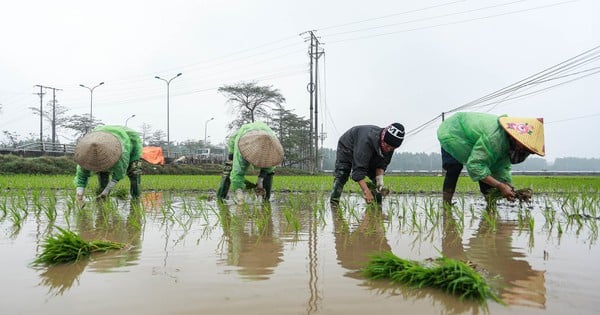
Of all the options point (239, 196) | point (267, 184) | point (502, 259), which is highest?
point (267, 184)

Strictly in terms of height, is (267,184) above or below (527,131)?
below

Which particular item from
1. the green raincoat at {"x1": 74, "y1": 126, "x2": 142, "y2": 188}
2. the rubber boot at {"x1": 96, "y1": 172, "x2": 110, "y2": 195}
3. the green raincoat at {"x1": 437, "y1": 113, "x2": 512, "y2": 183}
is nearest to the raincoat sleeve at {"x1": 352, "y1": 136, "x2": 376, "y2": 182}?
the green raincoat at {"x1": 437, "y1": 113, "x2": 512, "y2": 183}

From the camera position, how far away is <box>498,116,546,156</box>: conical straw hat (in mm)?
4004

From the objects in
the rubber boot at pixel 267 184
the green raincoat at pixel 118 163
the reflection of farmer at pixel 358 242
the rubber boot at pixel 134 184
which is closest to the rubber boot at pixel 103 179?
the rubber boot at pixel 134 184

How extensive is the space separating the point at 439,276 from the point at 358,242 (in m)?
1.06

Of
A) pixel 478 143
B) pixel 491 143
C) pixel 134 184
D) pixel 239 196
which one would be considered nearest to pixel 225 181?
pixel 239 196

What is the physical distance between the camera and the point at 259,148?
5.00 m

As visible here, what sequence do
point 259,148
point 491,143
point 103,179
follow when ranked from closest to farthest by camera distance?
point 491,143, point 259,148, point 103,179

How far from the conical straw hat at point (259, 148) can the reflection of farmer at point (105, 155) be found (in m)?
1.39

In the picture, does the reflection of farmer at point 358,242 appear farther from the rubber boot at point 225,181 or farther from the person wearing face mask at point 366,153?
the rubber boot at point 225,181

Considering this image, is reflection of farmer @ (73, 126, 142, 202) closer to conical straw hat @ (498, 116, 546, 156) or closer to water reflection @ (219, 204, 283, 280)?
water reflection @ (219, 204, 283, 280)

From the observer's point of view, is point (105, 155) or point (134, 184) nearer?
point (105, 155)

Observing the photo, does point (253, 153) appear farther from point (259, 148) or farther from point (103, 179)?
point (103, 179)

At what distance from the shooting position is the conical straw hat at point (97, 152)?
4723 millimetres
